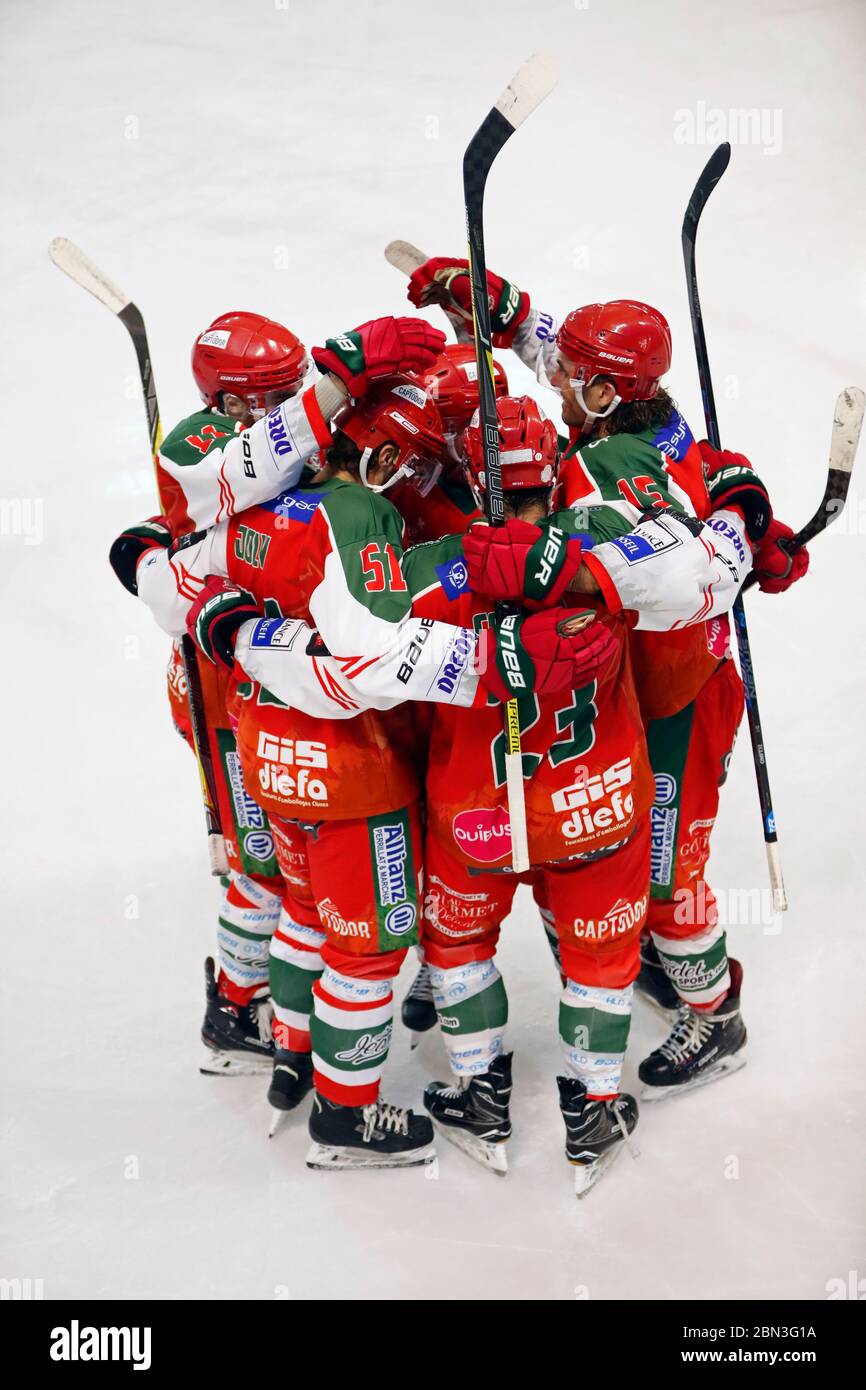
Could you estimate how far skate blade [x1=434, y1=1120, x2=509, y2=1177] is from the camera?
389cm

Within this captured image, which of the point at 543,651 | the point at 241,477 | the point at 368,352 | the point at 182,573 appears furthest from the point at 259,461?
the point at 543,651

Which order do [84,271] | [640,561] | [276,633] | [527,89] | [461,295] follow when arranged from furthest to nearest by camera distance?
[84,271] < [461,295] < [276,633] < [640,561] < [527,89]

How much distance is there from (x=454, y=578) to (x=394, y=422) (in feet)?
1.34

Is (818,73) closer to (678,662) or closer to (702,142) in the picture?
(702,142)

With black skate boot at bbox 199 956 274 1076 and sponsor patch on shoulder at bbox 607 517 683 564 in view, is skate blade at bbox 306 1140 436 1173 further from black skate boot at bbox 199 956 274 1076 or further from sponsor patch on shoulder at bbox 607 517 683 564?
sponsor patch on shoulder at bbox 607 517 683 564

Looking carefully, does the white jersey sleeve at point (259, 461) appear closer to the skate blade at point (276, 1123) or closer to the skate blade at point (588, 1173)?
the skate blade at point (276, 1123)

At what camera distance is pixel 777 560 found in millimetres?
3697

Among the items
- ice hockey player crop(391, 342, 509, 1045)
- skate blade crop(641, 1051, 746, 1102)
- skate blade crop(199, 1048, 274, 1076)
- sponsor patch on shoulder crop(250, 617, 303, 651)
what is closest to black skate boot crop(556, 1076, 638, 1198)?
skate blade crop(641, 1051, 746, 1102)

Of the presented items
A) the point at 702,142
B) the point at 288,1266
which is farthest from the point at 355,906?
the point at 702,142

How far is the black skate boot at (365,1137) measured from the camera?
12.8ft

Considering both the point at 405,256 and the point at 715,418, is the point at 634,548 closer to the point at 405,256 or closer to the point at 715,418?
the point at 715,418

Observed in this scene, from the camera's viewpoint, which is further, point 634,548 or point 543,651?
point 634,548

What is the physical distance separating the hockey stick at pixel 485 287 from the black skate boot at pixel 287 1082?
1.12 m

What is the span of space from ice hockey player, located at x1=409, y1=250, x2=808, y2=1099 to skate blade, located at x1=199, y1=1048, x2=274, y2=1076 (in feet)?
3.67
